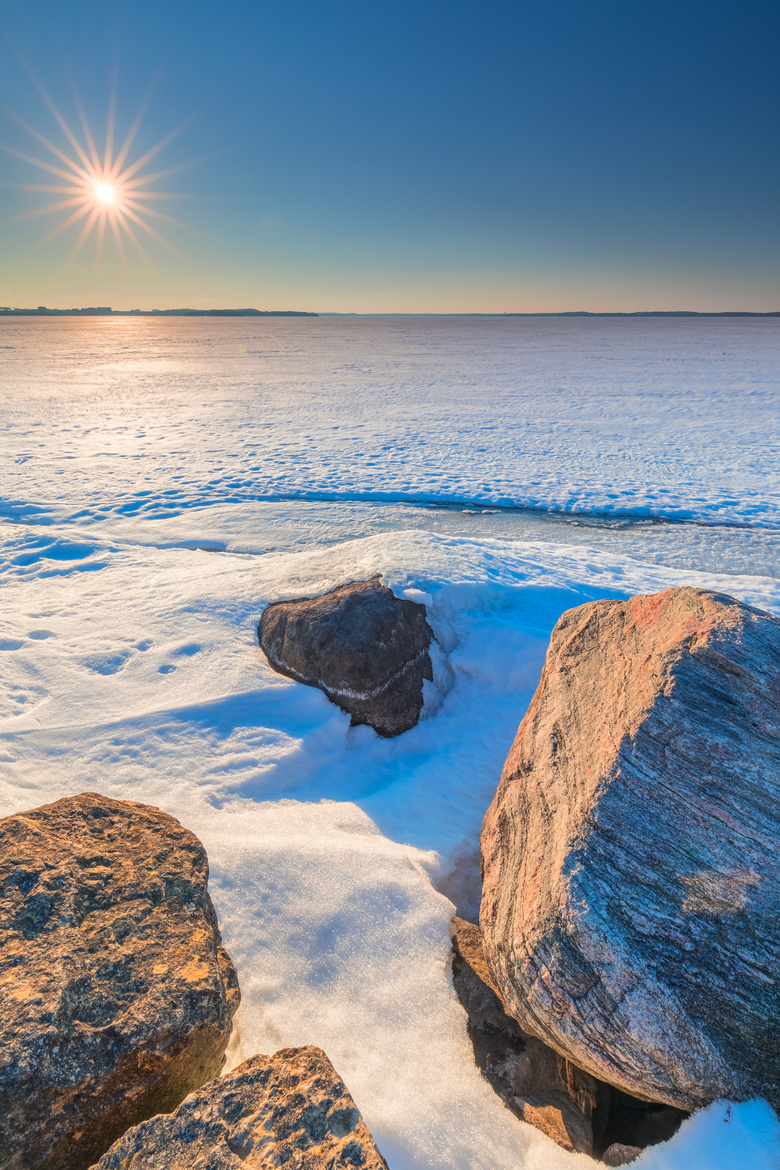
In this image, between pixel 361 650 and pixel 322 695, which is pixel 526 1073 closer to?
pixel 322 695

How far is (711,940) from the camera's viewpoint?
5.62ft

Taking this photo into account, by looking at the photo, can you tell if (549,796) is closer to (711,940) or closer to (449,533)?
(711,940)

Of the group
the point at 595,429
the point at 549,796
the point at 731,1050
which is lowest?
the point at 731,1050

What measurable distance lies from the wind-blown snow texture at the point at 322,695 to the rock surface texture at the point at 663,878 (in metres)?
0.21

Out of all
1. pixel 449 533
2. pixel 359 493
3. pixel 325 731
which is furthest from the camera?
pixel 359 493

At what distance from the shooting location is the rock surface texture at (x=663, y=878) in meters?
1.66

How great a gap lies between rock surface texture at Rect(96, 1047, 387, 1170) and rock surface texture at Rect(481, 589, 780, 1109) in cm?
67

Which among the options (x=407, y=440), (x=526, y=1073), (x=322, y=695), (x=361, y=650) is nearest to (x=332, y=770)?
(x=322, y=695)

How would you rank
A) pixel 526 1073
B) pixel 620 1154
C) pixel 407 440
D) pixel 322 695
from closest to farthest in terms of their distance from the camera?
pixel 620 1154
pixel 526 1073
pixel 322 695
pixel 407 440

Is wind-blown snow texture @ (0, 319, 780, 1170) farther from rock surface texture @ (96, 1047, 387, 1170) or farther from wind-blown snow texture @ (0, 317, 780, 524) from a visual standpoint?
rock surface texture @ (96, 1047, 387, 1170)

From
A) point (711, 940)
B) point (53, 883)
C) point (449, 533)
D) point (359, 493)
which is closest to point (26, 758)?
point (53, 883)

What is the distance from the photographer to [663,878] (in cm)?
181

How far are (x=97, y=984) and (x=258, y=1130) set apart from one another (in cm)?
62

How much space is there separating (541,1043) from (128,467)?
36.4 feet
